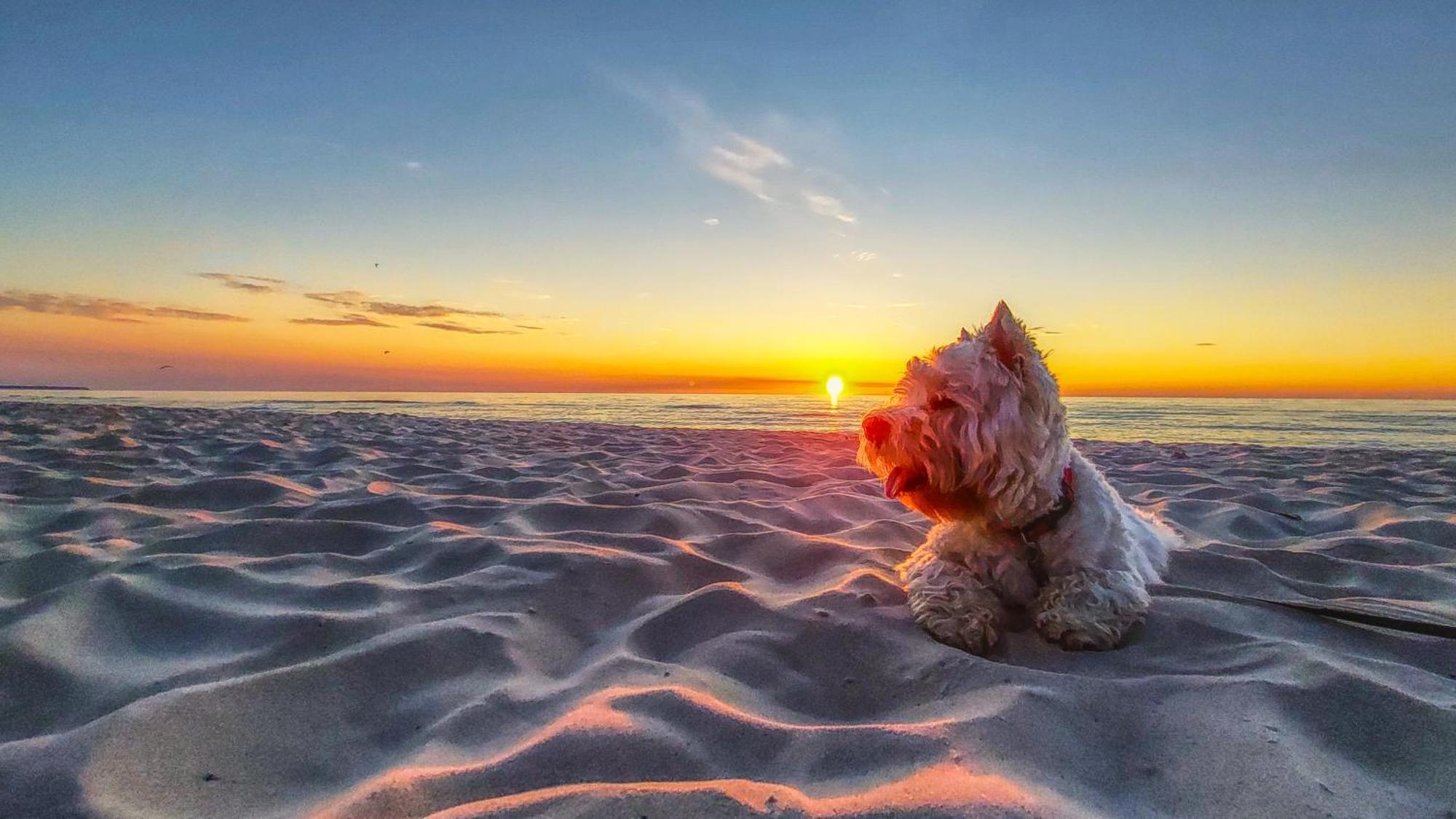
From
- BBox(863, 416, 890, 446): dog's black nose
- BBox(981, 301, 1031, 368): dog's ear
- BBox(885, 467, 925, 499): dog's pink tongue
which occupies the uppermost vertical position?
BBox(981, 301, 1031, 368): dog's ear

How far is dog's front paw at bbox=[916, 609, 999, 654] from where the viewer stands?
2.66 meters

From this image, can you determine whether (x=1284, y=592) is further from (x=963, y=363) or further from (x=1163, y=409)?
(x=1163, y=409)

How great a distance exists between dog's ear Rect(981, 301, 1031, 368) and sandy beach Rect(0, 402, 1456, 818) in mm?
1172

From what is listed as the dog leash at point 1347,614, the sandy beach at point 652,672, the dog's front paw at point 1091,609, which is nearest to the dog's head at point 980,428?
the dog's front paw at point 1091,609

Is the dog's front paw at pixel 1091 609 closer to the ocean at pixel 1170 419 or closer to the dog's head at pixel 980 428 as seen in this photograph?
the dog's head at pixel 980 428

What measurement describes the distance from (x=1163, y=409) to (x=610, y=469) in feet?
97.0

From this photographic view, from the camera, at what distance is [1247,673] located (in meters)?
2.33

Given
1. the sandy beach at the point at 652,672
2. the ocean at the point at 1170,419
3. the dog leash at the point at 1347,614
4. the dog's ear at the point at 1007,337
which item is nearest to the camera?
the sandy beach at the point at 652,672

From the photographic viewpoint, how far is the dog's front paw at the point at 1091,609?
2645 mm

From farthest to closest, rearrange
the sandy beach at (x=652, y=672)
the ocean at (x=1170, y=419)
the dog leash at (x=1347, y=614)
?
1. the ocean at (x=1170, y=419)
2. the dog leash at (x=1347, y=614)
3. the sandy beach at (x=652, y=672)

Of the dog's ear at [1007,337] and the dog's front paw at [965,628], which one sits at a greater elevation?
the dog's ear at [1007,337]

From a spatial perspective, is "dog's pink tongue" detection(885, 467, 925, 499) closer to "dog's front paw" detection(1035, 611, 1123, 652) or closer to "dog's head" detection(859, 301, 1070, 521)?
"dog's head" detection(859, 301, 1070, 521)

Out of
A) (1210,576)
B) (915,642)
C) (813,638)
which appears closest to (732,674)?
(813,638)

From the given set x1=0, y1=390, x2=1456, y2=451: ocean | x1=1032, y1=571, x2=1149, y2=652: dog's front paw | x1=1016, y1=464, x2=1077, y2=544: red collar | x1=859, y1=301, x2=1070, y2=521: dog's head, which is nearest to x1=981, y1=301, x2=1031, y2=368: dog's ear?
x1=859, y1=301, x2=1070, y2=521: dog's head
